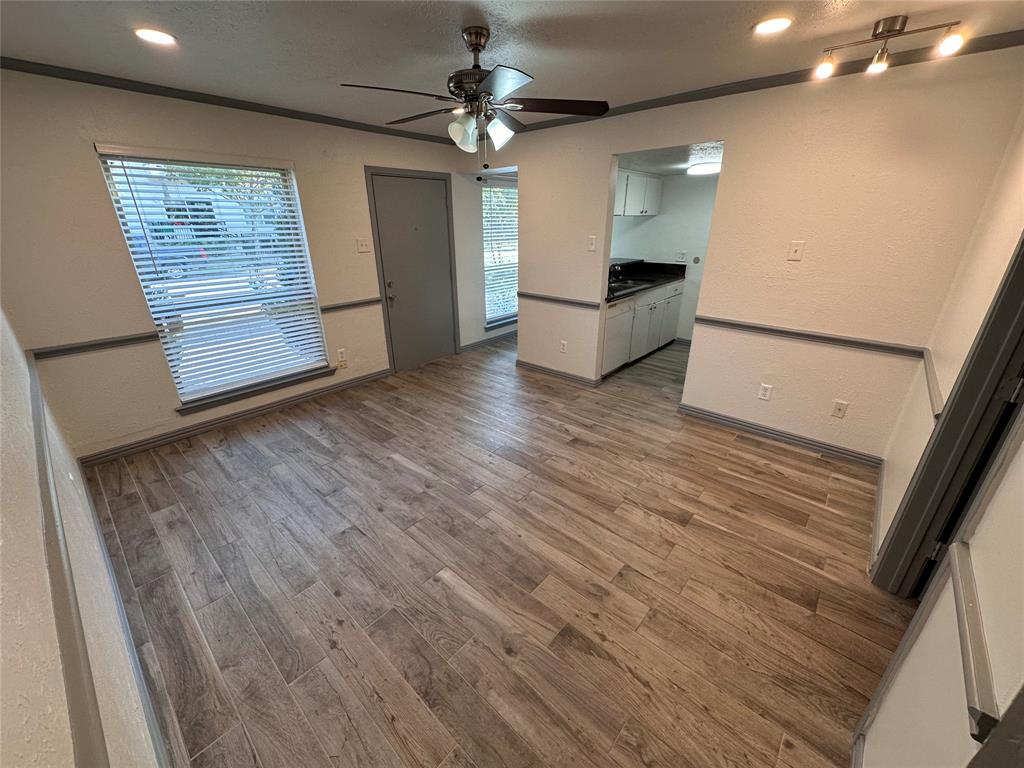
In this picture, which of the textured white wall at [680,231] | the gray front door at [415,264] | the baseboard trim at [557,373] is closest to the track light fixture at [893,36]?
the baseboard trim at [557,373]

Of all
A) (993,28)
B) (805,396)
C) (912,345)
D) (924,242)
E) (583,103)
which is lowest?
(805,396)

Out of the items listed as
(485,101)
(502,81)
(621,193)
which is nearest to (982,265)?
(502,81)

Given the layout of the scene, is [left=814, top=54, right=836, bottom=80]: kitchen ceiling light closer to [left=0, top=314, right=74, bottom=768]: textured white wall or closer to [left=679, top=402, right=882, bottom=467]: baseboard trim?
[left=679, top=402, right=882, bottom=467]: baseboard trim

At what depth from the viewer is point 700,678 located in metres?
1.48

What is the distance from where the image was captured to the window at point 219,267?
2666 mm

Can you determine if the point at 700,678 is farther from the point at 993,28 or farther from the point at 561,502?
the point at 993,28

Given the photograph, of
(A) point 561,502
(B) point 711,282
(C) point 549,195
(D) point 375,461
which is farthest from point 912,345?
(D) point 375,461

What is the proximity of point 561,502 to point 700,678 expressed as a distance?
3.48ft

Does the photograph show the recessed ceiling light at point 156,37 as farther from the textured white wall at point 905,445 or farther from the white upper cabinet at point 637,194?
the textured white wall at point 905,445

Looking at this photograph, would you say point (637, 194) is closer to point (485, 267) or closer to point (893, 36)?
point (485, 267)

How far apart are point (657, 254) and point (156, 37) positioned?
505cm

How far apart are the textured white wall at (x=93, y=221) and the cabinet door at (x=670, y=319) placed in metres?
3.93

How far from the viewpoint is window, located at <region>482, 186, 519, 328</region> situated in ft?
16.3

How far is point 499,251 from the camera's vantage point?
5.25 meters
